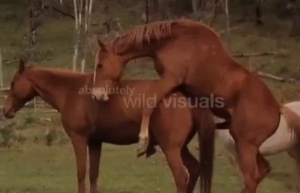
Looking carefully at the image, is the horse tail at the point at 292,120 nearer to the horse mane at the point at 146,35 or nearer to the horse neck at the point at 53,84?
the horse mane at the point at 146,35

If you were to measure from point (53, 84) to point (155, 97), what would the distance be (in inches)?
51.2

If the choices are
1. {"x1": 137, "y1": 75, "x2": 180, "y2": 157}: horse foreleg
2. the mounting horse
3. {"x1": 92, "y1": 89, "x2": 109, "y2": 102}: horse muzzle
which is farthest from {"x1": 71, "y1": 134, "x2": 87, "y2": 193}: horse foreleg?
the mounting horse

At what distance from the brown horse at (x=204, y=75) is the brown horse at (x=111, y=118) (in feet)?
0.83

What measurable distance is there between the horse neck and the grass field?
1.89 metres

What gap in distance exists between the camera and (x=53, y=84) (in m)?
8.50

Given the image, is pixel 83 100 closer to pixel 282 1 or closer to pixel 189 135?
pixel 189 135

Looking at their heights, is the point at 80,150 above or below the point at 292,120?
below

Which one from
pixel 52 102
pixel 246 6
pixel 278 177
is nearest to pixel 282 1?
pixel 246 6

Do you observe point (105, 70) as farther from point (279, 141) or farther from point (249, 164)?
point (279, 141)

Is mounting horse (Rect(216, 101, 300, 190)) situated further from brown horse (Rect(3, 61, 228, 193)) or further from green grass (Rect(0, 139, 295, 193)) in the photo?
green grass (Rect(0, 139, 295, 193))

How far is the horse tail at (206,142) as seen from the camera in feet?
26.3

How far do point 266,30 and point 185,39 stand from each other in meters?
21.2

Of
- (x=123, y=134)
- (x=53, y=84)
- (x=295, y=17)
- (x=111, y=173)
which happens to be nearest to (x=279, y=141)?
(x=123, y=134)

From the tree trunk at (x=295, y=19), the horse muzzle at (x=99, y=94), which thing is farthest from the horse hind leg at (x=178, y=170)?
the tree trunk at (x=295, y=19)
